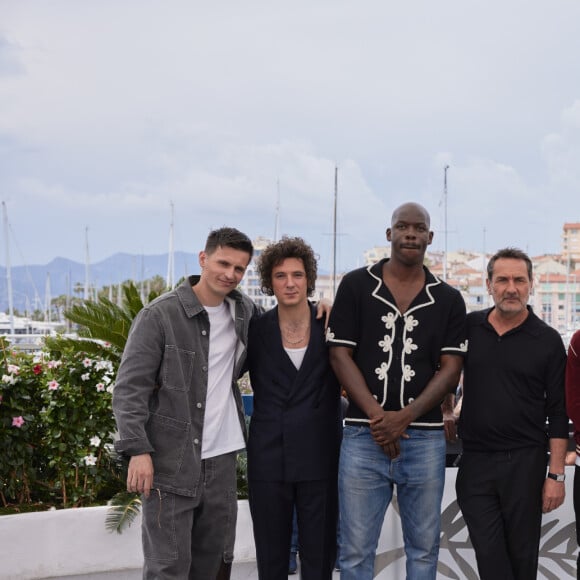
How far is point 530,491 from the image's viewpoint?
3.65m

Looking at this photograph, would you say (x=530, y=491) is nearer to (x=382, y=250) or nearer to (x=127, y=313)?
(x=127, y=313)

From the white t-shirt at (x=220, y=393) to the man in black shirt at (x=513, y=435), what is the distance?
43.4 inches

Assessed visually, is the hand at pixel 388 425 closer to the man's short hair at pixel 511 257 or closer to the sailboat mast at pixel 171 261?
the man's short hair at pixel 511 257

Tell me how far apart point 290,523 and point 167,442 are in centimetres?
69

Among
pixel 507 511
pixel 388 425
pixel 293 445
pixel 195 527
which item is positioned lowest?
pixel 195 527

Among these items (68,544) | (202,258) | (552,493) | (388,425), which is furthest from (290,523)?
(68,544)

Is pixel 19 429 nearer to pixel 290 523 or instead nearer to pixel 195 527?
pixel 195 527

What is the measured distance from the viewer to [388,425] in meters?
3.54

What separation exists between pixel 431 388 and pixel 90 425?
2.81m

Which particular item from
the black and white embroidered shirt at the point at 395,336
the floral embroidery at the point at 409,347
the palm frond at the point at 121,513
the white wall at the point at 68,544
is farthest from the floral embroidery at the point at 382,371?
the palm frond at the point at 121,513

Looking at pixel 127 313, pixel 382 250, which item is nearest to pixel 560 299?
pixel 382 250

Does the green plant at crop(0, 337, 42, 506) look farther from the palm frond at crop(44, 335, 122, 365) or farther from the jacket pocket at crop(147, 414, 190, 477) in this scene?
the jacket pocket at crop(147, 414, 190, 477)

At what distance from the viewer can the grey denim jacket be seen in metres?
3.51

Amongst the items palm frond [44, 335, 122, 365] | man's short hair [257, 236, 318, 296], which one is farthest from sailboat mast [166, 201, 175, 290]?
man's short hair [257, 236, 318, 296]
